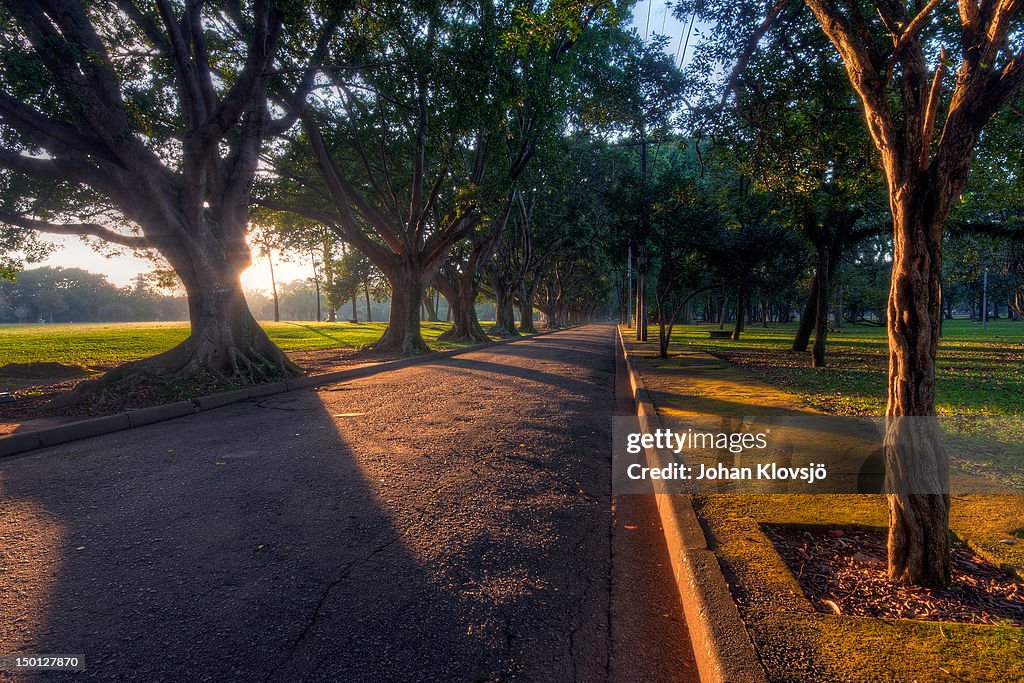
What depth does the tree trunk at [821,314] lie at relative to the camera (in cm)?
1263

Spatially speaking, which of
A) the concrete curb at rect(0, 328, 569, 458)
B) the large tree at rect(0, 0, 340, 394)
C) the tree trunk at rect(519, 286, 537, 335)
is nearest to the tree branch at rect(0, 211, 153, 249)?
the large tree at rect(0, 0, 340, 394)

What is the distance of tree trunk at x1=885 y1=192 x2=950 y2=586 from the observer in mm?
2385

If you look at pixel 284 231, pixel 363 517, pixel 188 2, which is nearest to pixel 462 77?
pixel 188 2

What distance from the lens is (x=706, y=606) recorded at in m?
2.20

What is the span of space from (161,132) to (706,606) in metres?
15.7

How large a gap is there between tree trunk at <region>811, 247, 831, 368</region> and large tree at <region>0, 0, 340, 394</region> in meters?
13.3

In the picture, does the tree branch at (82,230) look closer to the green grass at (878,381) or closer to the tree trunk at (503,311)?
the green grass at (878,381)

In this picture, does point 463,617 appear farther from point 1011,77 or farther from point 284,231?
point 284,231

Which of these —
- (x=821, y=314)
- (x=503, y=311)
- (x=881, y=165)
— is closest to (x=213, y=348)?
(x=881, y=165)

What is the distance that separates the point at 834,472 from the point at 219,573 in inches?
183

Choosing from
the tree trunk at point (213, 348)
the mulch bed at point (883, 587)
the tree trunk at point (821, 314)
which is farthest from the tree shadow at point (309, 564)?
the tree trunk at point (821, 314)

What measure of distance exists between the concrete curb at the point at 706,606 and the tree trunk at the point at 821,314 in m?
11.5

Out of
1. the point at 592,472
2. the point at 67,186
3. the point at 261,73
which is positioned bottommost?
the point at 592,472

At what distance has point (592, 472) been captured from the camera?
4504 mm
